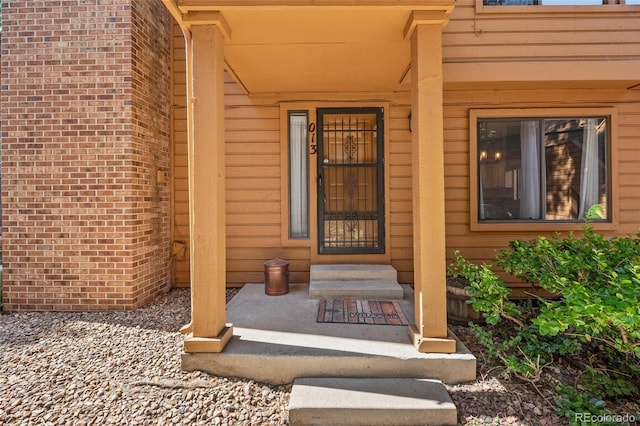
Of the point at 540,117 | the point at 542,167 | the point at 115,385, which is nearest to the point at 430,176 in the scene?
the point at 115,385

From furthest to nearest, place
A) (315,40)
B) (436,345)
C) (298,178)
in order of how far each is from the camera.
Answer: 1. (298,178)
2. (315,40)
3. (436,345)

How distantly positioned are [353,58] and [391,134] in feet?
4.50

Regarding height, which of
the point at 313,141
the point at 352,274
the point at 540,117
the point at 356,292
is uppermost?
the point at 540,117

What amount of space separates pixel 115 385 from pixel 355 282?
7.98ft

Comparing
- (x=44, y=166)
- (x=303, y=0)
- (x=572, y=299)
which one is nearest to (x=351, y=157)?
(x=303, y=0)

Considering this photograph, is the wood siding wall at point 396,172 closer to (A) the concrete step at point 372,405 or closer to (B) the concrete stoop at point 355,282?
(B) the concrete stoop at point 355,282

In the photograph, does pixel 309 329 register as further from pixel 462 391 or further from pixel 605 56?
pixel 605 56

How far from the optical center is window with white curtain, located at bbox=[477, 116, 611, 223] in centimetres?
432

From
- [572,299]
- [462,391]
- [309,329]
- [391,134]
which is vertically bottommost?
[462,391]

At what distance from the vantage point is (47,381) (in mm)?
2336

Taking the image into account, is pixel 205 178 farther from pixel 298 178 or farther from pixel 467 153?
pixel 467 153

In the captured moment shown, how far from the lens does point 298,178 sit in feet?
14.6

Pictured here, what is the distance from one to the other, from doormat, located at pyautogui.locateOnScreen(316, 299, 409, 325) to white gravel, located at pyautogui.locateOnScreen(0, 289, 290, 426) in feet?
3.00

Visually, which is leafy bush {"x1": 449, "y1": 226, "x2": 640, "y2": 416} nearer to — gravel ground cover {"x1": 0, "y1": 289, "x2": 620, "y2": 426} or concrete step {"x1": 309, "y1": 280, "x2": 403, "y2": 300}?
gravel ground cover {"x1": 0, "y1": 289, "x2": 620, "y2": 426}
